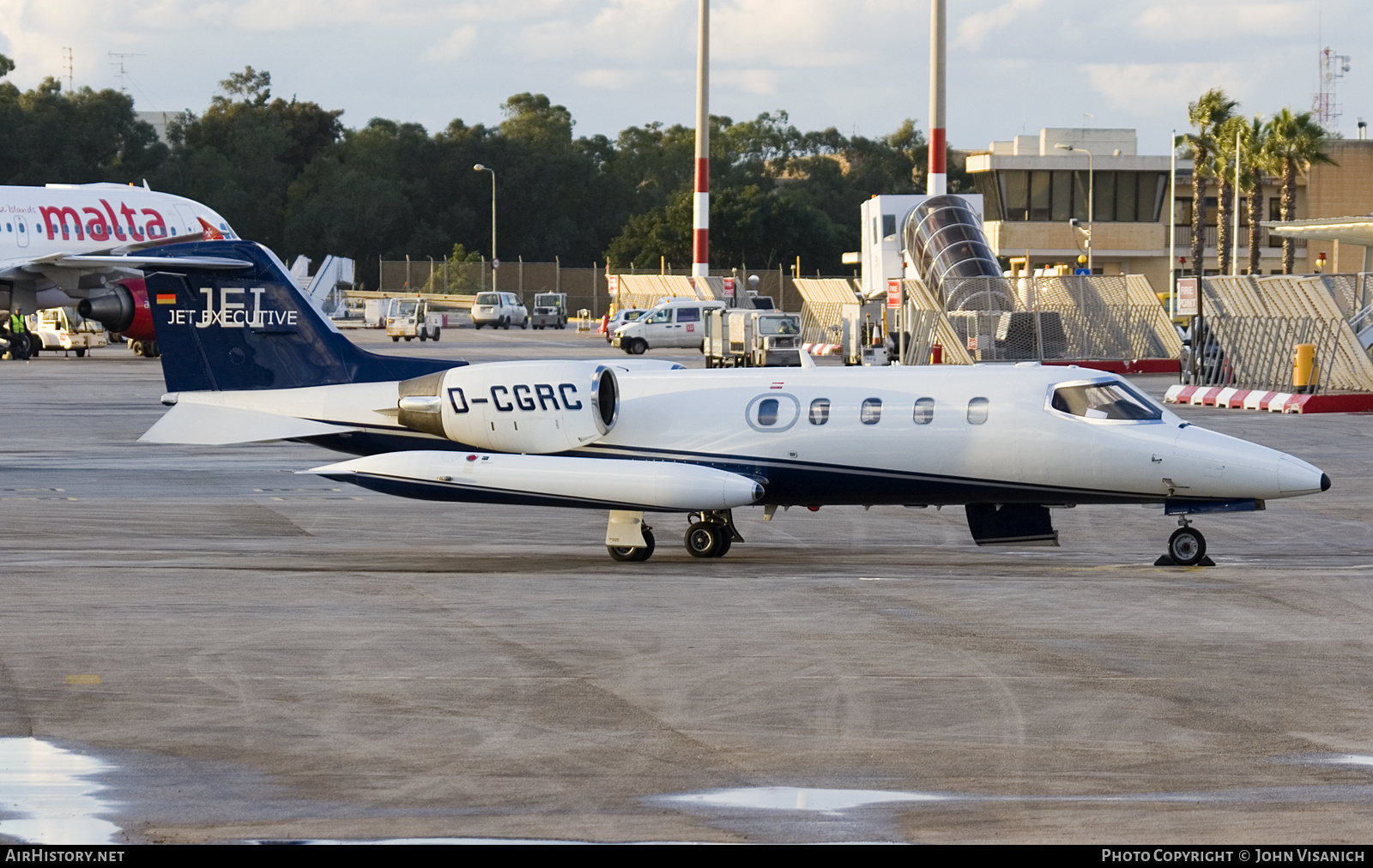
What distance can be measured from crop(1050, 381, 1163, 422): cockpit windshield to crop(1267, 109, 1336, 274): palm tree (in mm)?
89252

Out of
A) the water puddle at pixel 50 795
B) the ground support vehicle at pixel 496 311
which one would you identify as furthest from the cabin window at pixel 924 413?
the ground support vehicle at pixel 496 311

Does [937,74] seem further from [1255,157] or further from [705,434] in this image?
[1255,157]

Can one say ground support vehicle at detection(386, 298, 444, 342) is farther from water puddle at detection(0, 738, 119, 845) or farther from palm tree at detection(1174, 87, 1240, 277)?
water puddle at detection(0, 738, 119, 845)

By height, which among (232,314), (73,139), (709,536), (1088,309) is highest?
(73,139)

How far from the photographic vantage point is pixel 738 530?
2286cm

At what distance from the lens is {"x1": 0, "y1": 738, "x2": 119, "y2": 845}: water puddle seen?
859cm

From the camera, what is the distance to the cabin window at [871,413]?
63.8 feet

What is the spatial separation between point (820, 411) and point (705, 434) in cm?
135

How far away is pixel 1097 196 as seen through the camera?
11500 cm

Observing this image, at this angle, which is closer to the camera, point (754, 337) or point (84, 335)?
point (754, 337)

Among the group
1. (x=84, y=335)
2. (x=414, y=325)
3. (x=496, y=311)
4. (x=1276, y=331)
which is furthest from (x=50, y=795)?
(x=496, y=311)

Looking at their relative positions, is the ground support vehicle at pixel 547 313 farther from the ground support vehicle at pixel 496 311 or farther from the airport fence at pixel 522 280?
the airport fence at pixel 522 280

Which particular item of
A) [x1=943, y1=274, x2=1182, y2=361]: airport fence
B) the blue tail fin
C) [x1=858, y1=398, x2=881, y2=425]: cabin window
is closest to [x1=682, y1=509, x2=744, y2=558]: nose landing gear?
[x1=858, y1=398, x2=881, y2=425]: cabin window

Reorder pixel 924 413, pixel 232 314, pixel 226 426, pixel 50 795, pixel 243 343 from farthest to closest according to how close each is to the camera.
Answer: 1. pixel 232 314
2. pixel 243 343
3. pixel 226 426
4. pixel 924 413
5. pixel 50 795
